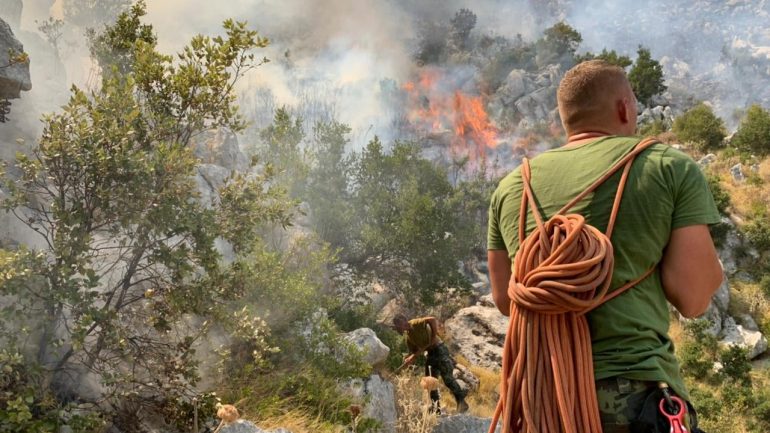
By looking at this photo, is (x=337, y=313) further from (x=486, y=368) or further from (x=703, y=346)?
(x=703, y=346)

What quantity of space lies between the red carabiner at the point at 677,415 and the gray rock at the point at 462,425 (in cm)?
504

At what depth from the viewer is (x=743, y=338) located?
1476 centimetres

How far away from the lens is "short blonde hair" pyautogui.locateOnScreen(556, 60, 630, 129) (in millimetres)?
1748

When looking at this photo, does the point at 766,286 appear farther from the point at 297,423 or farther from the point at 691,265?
the point at 691,265

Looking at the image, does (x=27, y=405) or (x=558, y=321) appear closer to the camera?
(x=558, y=321)

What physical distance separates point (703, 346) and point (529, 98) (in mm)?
28874

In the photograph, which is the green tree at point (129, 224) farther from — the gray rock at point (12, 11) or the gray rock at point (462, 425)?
the gray rock at point (12, 11)

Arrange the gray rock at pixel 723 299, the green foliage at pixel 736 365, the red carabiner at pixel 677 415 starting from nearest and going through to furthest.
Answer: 1. the red carabiner at pixel 677 415
2. the green foliage at pixel 736 365
3. the gray rock at pixel 723 299

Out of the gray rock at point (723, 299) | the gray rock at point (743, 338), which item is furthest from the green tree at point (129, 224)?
the gray rock at point (723, 299)

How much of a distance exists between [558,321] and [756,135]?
24.1m

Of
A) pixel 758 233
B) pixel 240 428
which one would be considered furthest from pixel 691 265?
pixel 758 233

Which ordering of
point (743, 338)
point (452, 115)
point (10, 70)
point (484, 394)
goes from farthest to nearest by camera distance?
point (452, 115), point (743, 338), point (484, 394), point (10, 70)

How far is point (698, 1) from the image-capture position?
2341 inches

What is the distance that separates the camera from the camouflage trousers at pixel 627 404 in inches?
55.8
